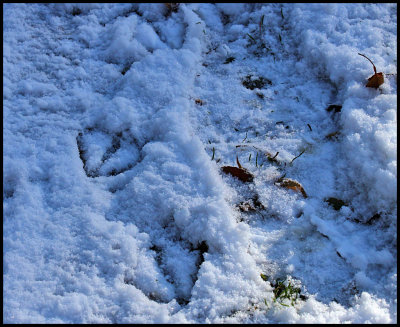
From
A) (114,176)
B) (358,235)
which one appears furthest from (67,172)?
(358,235)

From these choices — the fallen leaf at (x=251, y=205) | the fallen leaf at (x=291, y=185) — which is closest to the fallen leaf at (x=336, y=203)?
the fallen leaf at (x=291, y=185)

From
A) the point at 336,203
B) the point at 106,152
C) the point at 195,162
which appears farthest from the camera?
the point at 106,152

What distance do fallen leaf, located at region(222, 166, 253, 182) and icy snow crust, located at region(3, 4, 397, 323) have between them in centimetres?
4

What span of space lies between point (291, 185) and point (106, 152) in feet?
3.50

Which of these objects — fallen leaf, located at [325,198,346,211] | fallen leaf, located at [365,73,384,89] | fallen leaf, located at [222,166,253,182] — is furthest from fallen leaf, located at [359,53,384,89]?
fallen leaf, located at [222,166,253,182]

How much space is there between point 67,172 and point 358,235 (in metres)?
1.51

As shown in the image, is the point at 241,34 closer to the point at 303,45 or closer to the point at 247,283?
the point at 303,45

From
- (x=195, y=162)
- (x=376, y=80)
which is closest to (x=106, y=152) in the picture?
(x=195, y=162)

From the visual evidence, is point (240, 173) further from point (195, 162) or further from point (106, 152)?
point (106, 152)

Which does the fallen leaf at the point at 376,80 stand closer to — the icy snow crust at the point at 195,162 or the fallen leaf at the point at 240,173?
the icy snow crust at the point at 195,162

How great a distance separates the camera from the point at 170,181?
1.93m

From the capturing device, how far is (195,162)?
6.54 feet

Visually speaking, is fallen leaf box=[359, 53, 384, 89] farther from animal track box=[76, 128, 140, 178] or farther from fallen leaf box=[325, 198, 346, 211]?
animal track box=[76, 128, 140, 178]

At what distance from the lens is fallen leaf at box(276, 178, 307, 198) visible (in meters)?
1.94
